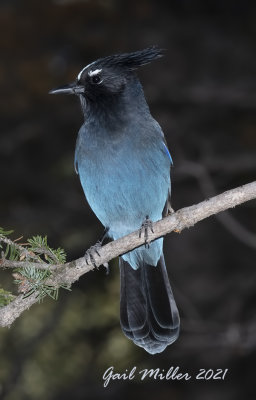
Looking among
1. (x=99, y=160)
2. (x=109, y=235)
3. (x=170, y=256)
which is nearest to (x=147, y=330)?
(x=109, y=235)

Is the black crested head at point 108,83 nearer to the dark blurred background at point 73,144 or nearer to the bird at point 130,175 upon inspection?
the bird at point 130,175

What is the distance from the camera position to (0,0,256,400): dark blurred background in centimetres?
497

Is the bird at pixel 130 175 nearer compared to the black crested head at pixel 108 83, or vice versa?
the bird at pixel 130 175

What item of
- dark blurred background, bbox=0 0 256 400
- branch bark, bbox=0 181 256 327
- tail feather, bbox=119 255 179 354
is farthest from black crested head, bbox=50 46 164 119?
branch bark, bbox=0 181 256 327

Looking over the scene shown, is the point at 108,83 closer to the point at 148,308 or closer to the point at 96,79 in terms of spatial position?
the point at 96,79

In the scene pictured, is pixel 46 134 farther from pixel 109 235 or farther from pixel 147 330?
pixel 147 330

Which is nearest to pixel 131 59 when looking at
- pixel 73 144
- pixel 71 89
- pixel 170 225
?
pixel 71 89

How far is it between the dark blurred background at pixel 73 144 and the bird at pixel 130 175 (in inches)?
32.0

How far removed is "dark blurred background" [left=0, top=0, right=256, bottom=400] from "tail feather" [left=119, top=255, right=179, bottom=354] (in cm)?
83

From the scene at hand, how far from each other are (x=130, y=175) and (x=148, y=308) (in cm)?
84

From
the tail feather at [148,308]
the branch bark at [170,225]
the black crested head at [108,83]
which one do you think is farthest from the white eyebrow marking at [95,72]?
the branch bark at [170,225]

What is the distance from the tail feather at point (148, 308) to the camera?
4.07 m

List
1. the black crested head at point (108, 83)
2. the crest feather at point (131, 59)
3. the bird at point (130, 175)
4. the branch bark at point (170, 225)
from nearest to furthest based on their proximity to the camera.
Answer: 1. the branch bark at point (170, 225)
2. the bird at point (130, 175)
3. the crest feather at point (131, 59)
4. the black crested head at point (108, 83)

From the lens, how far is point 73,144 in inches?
211
